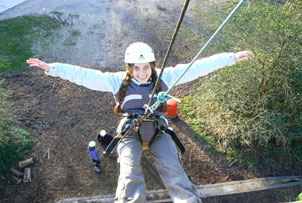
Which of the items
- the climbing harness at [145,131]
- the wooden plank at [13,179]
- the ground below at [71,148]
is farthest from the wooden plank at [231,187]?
the wooden plank at [13,179]

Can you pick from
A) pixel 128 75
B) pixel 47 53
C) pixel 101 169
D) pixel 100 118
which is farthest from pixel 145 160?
pixel 47 53

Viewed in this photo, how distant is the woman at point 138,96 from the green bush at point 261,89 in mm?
716

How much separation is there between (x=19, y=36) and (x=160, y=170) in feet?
14.3

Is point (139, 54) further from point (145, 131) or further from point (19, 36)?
point (19, 36)

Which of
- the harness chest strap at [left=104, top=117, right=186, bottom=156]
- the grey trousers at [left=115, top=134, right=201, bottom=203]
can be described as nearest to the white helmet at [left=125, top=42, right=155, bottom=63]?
the harness chest strap at [left=104, top=117, right=186, bottom=156]

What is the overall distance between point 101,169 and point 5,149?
1313 mm

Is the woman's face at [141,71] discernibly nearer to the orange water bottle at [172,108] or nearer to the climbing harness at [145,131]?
the climbing harness at [145,131]

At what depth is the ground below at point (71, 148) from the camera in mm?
3602

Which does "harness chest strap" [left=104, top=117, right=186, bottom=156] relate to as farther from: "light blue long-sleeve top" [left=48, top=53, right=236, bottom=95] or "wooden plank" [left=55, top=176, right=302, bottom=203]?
"wooden plank" [left=55, top=176, right=302, bottom=203]

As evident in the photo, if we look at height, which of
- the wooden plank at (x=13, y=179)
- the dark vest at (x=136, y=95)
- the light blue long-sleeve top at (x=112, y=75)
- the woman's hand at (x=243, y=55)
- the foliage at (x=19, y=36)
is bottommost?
the wooden plank at (x=13, y=179)

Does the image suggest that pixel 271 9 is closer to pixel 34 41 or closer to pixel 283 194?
pixel 283 194

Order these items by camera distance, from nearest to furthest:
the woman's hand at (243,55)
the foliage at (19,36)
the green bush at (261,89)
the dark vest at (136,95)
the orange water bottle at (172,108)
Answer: the woman's hand at (243,55) → the dark vest at (136,95) → the green bush at (261,89) → the orange water bottle at (172,108) → the foliage at (19,36)

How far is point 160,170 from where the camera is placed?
10.4 feet

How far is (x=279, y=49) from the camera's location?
3.53m
